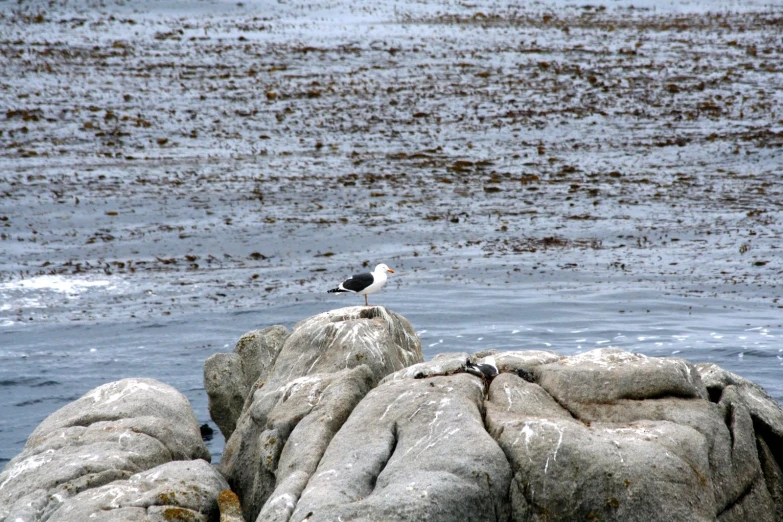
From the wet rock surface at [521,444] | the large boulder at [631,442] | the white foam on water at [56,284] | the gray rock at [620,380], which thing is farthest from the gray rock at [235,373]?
the white foam on water at [56,284]

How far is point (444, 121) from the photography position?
36.1 metres

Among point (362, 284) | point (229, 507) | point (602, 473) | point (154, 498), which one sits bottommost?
point (229, 507)

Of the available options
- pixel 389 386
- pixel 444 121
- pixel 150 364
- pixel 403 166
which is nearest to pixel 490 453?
pixel 389 386

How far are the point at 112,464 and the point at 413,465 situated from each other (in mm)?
3774

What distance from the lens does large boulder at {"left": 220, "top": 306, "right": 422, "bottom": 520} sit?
952 cm

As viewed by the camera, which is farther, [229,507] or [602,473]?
[229,507]

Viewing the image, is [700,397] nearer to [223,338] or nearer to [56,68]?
A: [223,338]

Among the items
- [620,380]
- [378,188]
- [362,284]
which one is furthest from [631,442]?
[378,188]

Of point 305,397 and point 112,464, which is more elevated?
point 305,397

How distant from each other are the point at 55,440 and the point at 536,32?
43.7 meters

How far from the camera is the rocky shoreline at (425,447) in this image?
834 cm

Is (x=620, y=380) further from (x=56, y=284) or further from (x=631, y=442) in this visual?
(x=56, y=284)

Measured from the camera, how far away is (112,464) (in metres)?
10.0

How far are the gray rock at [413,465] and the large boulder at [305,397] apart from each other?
347mm
